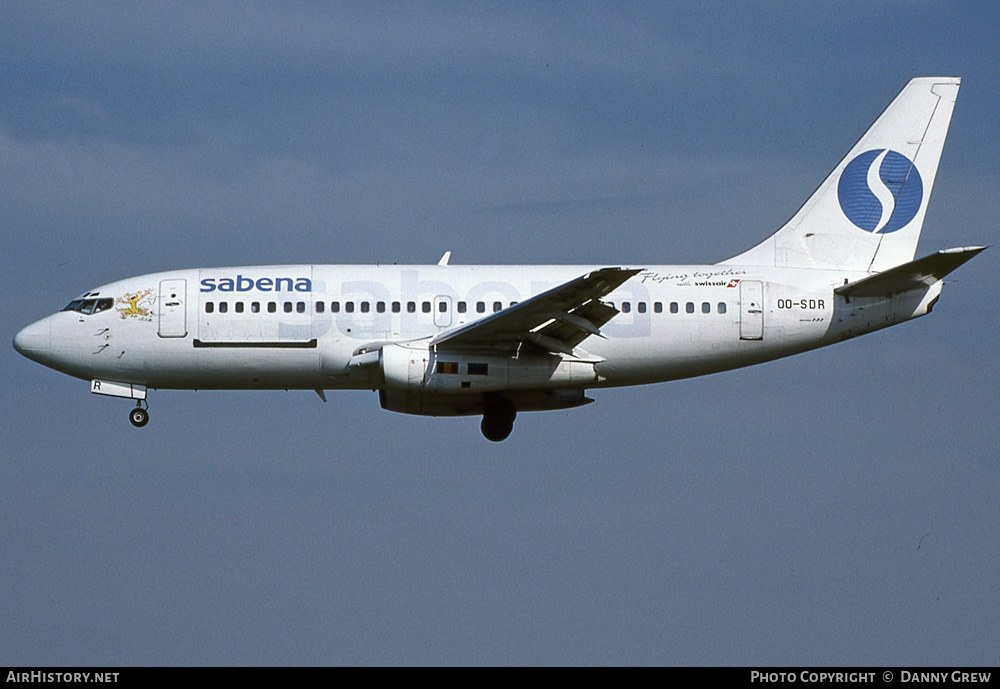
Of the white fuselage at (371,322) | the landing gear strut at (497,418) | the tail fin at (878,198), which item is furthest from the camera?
Result: the tail fin at (878,198)

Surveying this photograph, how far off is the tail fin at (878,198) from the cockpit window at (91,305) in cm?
1696

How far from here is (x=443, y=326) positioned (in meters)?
39.3

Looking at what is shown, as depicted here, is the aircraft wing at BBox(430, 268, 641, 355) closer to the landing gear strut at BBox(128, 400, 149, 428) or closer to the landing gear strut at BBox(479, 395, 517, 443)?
the landing gear strut at BBox(479, 395, 517, 443)

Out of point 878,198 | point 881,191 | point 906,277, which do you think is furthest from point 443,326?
point 881,191

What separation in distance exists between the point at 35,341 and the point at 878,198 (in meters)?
23.6

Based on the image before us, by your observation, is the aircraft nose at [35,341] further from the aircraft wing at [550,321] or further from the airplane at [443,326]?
the aircraft wing at [550,321]

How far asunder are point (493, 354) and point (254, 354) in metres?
6.29

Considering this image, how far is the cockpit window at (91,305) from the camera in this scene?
40000 mm

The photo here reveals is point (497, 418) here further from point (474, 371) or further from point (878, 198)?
point (878, 198)

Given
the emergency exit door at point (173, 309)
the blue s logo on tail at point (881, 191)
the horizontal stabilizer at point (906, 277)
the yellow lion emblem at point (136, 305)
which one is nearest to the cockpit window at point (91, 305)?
the yellow lion emblem at point (136, 305)

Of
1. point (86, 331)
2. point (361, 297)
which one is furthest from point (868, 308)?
point (86, 331)

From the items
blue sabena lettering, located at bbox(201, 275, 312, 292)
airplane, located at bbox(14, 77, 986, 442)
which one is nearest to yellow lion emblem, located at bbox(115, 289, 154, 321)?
airplane, located at bbox(14, 77, 986, 442)

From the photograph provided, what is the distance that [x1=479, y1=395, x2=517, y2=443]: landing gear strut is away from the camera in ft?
133

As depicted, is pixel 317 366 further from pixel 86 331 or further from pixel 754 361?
pixel 754 361
